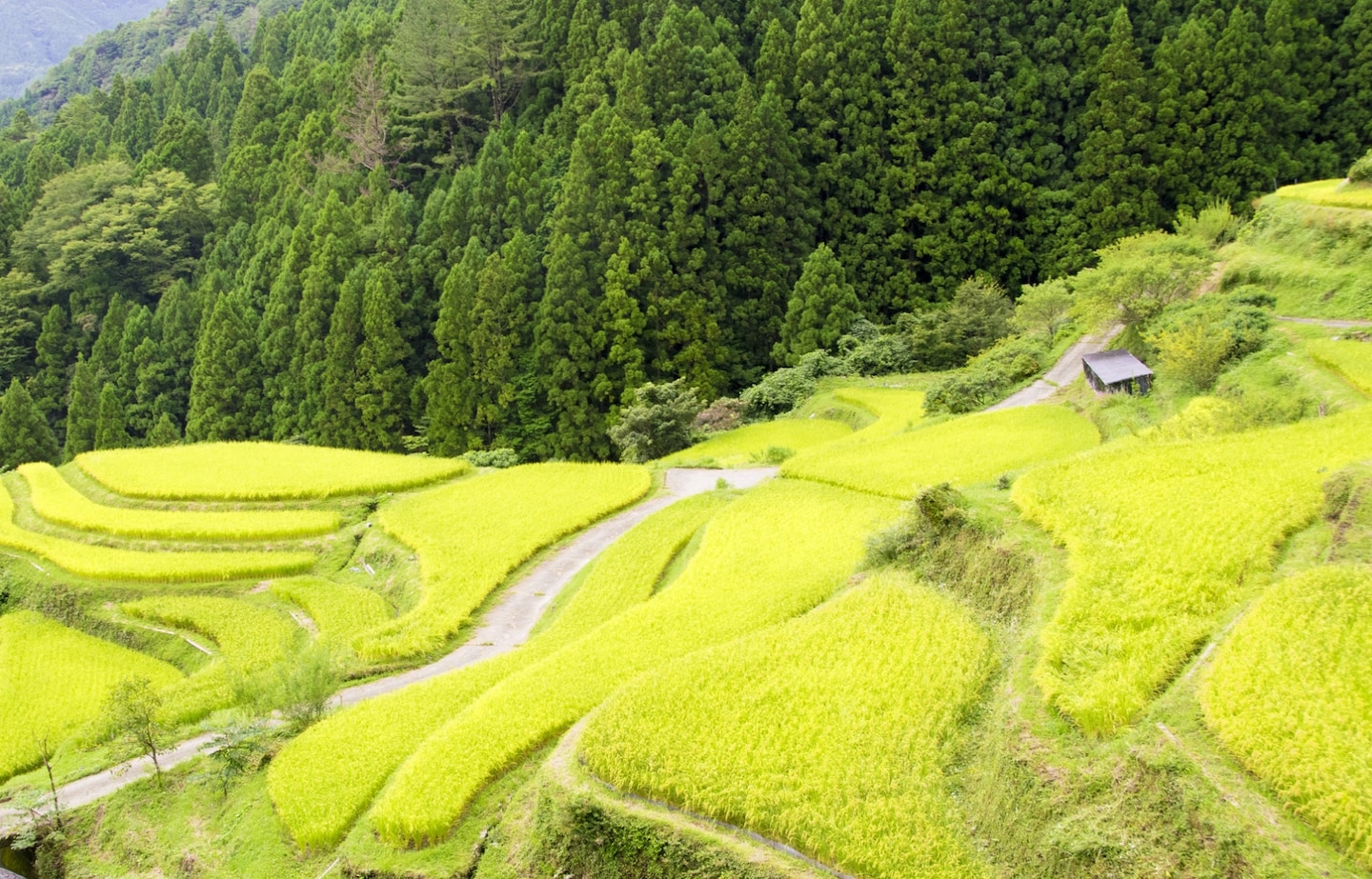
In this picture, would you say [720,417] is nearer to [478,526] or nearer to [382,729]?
[478,526]

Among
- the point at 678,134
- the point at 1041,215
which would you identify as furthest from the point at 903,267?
the point at 678,134

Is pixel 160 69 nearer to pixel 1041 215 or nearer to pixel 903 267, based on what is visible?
pixel 903 267

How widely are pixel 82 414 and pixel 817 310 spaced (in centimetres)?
3654

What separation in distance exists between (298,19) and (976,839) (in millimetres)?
82407

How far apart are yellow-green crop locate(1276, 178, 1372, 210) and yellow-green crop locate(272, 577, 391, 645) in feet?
95.3

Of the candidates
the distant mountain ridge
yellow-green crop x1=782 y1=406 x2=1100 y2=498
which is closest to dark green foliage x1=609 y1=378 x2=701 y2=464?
yellow-green crop x1=782 y1=406 x2=1100 y2=498

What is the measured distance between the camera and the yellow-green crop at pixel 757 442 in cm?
3008

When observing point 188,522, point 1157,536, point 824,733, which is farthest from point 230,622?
point 1157,536

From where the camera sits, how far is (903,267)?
51281 mm

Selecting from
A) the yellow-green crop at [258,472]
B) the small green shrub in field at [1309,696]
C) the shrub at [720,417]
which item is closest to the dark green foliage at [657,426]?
the shrub at [720,417]

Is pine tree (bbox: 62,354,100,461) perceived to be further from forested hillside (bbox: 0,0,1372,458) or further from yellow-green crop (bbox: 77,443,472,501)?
yellow-green crop (bbox: 77,443,472,501)

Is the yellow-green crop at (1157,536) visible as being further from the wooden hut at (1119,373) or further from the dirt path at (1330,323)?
the wooden hut at (1119,373)

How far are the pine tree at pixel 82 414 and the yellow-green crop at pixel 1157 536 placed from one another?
4859 cm

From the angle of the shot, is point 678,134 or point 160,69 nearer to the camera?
point 678,134
